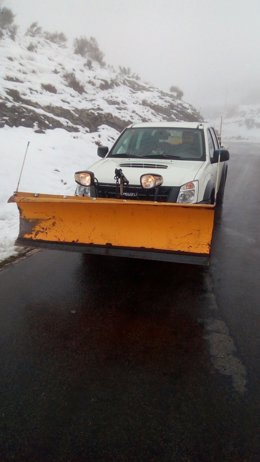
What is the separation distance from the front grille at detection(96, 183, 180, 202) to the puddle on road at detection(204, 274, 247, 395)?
1.54 m

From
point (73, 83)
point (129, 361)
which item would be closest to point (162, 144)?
point (129, 361)

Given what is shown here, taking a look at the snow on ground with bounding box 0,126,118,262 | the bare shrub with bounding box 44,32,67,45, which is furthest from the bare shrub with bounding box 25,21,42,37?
the snow on ground with bounding box 0,126,118,262

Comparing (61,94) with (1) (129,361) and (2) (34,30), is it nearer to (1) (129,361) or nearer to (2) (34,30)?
(2) (34,30)

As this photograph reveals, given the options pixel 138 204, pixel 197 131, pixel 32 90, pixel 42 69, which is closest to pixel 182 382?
pixel 138 204

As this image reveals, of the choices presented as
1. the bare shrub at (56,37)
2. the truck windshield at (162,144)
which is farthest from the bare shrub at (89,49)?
the truck windshield at (162,144)

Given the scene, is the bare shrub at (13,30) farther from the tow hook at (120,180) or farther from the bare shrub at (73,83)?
the tow hook at (120,180)

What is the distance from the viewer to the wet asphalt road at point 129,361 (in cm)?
234

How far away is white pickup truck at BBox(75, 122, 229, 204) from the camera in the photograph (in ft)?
15.6

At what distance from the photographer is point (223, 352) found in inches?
127

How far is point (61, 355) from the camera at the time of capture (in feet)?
10.5

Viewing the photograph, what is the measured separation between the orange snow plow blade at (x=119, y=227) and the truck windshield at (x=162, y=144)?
1.92 metres

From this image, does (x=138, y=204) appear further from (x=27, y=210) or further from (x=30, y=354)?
(x=30, y=354)

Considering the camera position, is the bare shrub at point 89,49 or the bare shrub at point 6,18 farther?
the bare shrub at point 89,49

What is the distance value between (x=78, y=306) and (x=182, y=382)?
1562 mm
